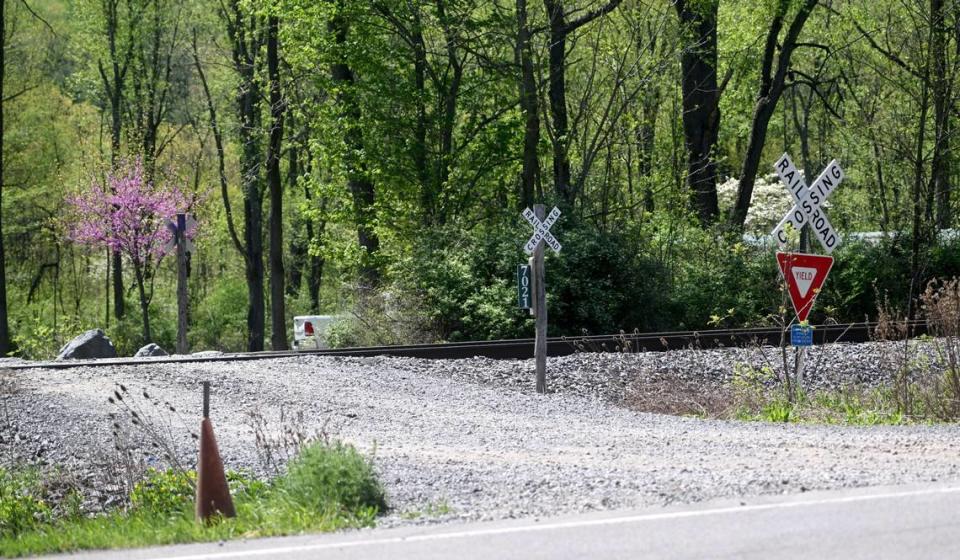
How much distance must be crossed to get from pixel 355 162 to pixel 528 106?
5.24 meters

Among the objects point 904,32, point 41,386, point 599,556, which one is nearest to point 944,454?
point 599,556

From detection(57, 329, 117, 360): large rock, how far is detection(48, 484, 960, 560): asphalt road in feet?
54.9

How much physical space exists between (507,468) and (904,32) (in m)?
21.2

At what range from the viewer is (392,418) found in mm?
15031

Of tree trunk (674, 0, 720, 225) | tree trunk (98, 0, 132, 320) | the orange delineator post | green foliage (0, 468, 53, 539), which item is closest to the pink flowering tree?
tree trunk (98, 0, 132, 320)

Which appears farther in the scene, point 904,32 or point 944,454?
point 904,32

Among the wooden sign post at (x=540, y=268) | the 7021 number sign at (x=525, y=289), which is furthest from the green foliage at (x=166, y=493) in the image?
the 7021 number sign at (x=525, y=289)

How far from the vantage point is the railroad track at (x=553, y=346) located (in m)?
20.2

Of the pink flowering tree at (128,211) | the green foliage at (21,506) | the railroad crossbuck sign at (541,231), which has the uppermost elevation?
the pink flowering tree at (128,211)

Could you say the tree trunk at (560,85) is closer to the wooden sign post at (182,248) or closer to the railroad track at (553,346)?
the railroad track at (553,346)

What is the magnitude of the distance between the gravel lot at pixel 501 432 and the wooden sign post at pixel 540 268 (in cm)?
55

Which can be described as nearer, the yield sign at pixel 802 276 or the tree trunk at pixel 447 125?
the yield sign at pixel 802 276

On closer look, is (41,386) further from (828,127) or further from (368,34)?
(828,127)

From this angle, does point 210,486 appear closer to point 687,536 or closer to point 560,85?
point 687,536
